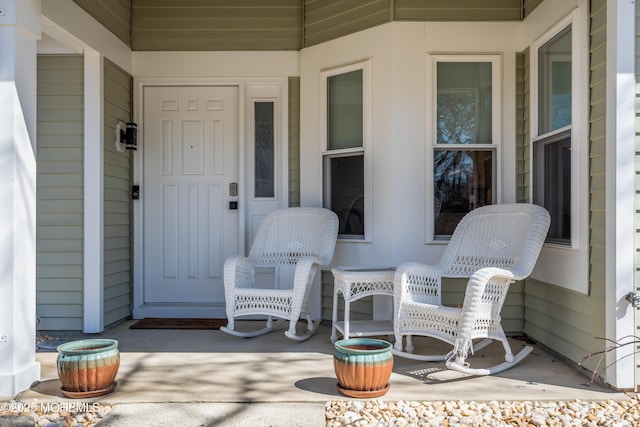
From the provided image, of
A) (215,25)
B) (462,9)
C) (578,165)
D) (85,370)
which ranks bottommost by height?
(85,370)

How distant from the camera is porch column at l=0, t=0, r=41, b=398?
109 inches

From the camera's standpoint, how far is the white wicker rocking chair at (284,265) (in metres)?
3.75

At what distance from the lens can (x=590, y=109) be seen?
3.03 meters

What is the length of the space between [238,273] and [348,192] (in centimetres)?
114

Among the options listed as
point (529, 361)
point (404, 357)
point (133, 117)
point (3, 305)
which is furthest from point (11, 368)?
point (529, 361)

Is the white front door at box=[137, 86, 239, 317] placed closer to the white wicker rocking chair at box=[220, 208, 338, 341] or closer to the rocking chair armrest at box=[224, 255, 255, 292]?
the white wicker rocking chair at box=[220, 208, 338, 341]

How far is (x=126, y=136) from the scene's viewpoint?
15.2 ft

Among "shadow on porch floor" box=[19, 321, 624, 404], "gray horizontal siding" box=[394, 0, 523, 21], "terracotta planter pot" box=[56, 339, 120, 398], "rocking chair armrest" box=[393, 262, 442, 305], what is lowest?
"shadow on porch floor" box=[19, 321, 624, 404]

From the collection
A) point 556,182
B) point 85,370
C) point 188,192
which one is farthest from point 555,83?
point 85,370

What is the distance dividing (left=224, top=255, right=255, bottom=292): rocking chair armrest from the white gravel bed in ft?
4.75

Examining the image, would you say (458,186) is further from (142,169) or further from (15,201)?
(15,201)

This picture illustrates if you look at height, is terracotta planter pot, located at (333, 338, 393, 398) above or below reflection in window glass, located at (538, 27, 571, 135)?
below

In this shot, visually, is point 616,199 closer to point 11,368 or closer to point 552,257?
point 552,257

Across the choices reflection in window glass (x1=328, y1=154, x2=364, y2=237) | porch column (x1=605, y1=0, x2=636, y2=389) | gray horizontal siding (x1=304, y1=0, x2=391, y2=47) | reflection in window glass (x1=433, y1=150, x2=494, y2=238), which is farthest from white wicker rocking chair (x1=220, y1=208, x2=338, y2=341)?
porch column (x1=605, y1=0, x2=636, y2=389)
